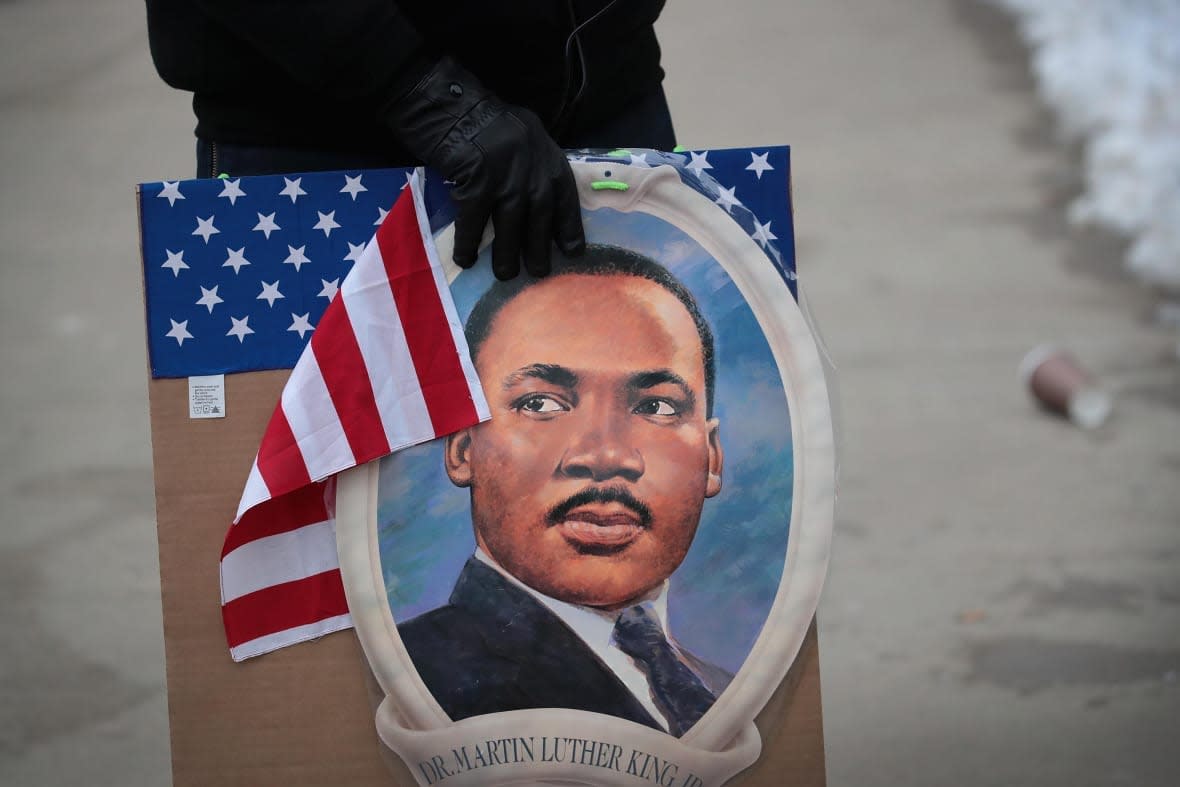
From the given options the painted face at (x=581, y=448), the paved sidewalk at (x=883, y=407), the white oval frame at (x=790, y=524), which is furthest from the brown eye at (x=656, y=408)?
the paved sidewalk at (x=883, y=407)

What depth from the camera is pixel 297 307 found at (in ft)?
4.05

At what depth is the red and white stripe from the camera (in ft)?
3.87

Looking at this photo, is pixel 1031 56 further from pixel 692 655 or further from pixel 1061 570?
pixel 692 655

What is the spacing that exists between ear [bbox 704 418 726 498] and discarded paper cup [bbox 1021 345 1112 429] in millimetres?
1157

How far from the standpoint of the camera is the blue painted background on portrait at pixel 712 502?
4.00ft

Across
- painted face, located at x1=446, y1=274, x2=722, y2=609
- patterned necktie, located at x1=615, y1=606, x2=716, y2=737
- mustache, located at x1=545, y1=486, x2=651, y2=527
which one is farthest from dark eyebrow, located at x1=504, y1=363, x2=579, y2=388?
patterned necktie, located at x1=615, y1=606, x2=716, y2=737

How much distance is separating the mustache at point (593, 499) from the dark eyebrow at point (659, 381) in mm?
106

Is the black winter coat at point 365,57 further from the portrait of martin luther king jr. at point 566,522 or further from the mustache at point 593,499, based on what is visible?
the mustache at point 593,499

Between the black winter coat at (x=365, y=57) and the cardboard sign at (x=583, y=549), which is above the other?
the black winter coat at (x=365, y=57)

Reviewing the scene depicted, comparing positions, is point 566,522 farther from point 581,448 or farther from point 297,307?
point 297,307

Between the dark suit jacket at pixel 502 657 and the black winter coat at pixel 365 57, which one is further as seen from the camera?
the dark suit jacket at pixel 502 657

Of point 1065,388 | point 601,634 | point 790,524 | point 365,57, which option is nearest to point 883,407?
point 1065,388

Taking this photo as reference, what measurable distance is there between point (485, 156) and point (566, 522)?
0.37 m

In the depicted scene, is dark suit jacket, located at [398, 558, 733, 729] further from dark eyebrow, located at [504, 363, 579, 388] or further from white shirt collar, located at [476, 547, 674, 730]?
dark eyebrow, located at [504, 363, 579, 388]
